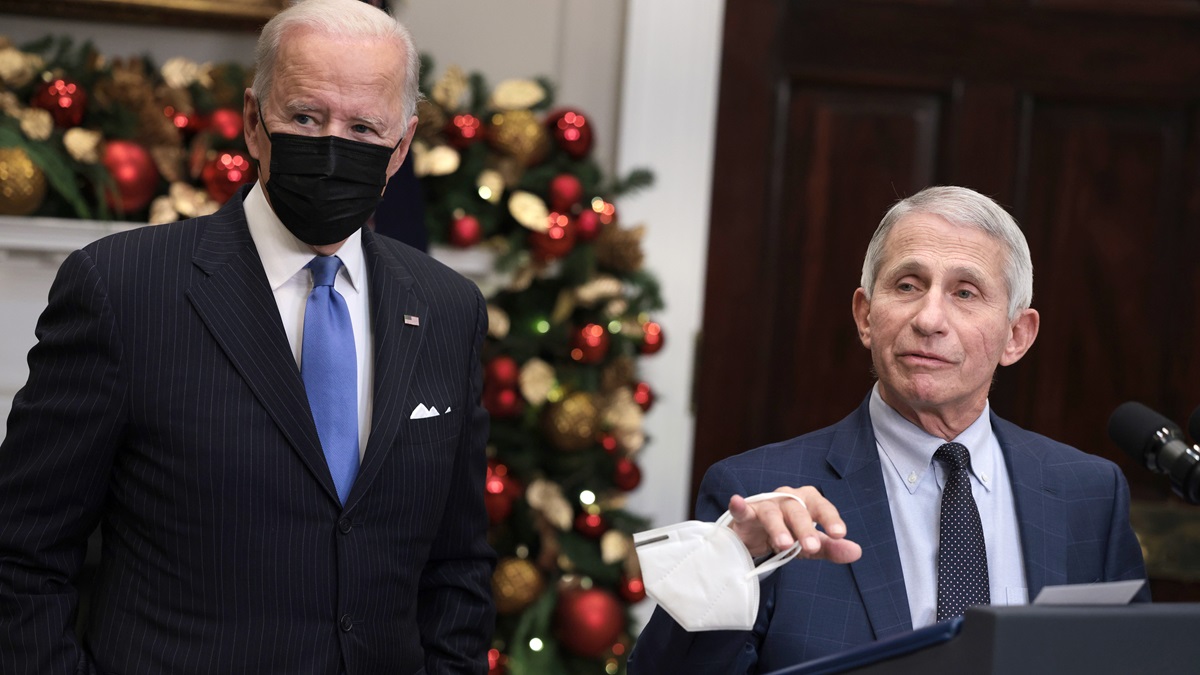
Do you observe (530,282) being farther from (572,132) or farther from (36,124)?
(36,124)

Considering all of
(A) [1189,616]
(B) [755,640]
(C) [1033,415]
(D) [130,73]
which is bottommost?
(C) [1033,415]

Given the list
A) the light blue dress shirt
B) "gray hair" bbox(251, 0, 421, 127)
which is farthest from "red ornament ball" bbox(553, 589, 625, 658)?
"gray hair" bbox(251, 0, 421, 127)

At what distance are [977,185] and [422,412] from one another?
2272 mm

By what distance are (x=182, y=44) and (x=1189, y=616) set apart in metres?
2.94

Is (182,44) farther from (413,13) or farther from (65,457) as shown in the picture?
(65,457)

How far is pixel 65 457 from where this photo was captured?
1.65 metres

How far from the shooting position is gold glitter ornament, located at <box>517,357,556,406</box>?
3227mm

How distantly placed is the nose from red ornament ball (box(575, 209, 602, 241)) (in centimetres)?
154

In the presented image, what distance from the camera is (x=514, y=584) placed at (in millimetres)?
3219

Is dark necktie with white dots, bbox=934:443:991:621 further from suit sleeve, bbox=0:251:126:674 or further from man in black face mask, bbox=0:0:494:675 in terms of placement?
suit sleeve, bbox=0:251:126:674

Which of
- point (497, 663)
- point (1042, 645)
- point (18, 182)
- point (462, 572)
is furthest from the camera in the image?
point (497, 663)

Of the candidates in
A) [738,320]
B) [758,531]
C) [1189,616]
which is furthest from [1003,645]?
[738,320]

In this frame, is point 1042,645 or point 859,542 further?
point 859,542

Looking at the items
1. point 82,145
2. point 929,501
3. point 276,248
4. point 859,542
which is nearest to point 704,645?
point 859,542
